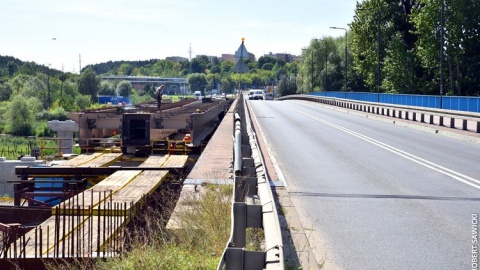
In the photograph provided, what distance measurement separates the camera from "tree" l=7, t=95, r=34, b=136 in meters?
109

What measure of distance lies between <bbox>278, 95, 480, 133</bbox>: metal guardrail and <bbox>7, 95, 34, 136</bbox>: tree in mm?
59692

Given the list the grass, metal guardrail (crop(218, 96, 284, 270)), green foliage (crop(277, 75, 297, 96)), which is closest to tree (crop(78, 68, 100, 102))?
green foliage (crop(277, 75, 297, 96))

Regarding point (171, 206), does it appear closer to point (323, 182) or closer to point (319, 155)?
point (323, 182)

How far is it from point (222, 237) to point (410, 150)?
14119mm

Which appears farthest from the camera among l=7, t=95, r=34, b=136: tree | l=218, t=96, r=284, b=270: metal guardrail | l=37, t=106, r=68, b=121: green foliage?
l=37, t=106, r=68, b=121: green foliage

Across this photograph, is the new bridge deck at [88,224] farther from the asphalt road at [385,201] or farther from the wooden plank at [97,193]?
the asphalt road at [385,201]

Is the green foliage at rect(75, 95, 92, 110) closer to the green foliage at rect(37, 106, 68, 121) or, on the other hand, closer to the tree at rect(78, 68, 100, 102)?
the green foliage at rect(37, 106, 68, 121)

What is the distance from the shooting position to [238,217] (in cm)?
654

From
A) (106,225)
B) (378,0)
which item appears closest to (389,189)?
(106,225)

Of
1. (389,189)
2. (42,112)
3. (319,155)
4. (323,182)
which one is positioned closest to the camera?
(389,189)

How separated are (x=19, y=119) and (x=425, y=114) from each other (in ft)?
280

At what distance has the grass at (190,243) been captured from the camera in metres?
7.02

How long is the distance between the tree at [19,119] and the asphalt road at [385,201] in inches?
3641

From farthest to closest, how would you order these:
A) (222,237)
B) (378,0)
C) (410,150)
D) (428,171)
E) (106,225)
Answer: (378,0) → (410,150) → (428,171) → (106,225) → (222,237)
